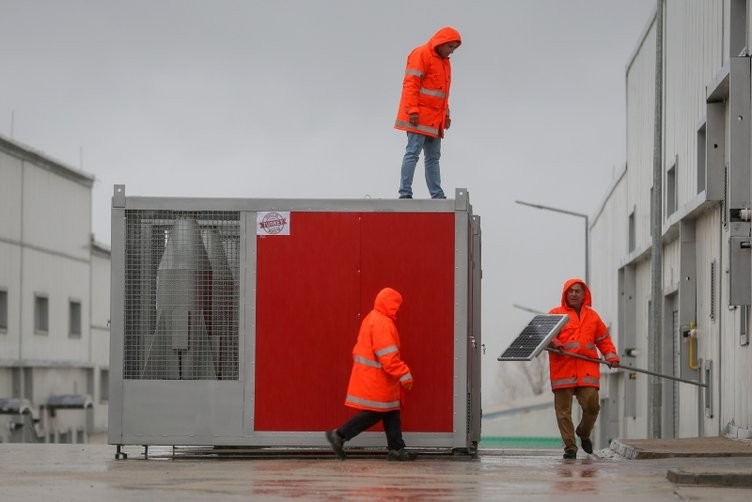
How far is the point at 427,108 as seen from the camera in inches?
688

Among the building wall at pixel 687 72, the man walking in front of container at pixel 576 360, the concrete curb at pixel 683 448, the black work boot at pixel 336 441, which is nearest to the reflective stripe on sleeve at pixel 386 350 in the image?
the black work boot at pixel 336 441

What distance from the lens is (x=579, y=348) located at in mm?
17906

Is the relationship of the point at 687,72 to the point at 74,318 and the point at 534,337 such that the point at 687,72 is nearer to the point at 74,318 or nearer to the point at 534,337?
the point at 534,337

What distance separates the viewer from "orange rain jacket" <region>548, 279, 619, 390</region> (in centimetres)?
1792

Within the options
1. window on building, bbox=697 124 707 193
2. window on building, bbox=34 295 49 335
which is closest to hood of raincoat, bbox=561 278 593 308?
window on building, bbox=697 124 707 193

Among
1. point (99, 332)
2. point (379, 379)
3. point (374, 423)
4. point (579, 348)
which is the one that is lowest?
point (374, 423)

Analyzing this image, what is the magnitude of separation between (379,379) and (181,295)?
7.28ft

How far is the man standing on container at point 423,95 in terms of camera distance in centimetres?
1733

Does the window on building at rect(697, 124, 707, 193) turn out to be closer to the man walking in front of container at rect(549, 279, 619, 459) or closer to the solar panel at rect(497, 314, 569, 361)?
the man walking in front of container at rect(549, 279, 619, 459)

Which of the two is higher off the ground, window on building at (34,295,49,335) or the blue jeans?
the blue jeans

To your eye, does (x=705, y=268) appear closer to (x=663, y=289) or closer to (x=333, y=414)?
(x=663, y=289)

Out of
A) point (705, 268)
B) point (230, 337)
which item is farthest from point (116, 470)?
point (705, 268)

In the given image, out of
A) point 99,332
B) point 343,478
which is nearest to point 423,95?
point 343,478

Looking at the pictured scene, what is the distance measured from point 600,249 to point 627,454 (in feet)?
105
